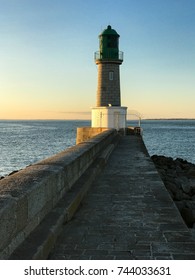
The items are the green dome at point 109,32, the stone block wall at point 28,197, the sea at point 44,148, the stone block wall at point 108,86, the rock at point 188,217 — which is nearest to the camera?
the stone block wall at point 28,197

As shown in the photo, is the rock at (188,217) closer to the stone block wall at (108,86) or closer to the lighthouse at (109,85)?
the lighthouse at (109,85)

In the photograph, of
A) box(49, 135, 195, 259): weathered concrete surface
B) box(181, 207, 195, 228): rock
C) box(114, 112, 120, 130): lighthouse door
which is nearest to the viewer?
box(49, 135, 195, 259): weathered concrete surface

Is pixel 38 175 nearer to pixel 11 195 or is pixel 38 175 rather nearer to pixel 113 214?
pixel 11 195

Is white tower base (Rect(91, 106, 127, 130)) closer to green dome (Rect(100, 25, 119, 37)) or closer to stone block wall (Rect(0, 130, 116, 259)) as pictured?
green dome (Rect(100, 25, 119, 37))

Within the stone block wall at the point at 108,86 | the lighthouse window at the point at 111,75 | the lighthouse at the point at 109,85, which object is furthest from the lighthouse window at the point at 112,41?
the lighthouse window at the point at 111,75

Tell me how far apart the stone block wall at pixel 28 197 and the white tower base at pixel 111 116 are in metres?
19.8

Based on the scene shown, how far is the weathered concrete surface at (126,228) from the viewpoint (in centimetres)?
399

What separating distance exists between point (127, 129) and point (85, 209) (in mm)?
21468

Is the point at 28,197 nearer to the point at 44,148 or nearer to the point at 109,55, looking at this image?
the point at 109,55

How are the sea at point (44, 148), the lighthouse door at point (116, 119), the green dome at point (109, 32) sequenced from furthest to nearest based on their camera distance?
the sea at point (44, 148)
the green dome at point (109, 32)
the lighthouse door at point (116, 119)

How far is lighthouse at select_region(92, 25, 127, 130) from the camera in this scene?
25875 mm

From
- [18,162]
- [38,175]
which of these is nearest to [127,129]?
[18,162]

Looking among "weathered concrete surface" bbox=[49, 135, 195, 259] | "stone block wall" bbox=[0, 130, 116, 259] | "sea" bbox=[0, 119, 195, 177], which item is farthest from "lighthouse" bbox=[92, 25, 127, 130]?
"stone block wall" bbox=[0, 130, 116, 259]
